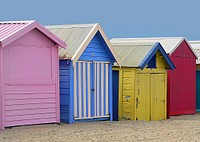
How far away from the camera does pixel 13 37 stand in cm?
1606

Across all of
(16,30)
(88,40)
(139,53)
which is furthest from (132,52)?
(16,30)

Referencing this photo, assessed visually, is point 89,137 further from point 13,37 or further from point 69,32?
point 69,32

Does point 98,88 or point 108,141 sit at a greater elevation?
point 98,88

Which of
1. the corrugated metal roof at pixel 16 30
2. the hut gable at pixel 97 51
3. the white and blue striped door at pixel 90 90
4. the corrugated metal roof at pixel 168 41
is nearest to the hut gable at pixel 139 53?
the hut gable at pixel 97 51

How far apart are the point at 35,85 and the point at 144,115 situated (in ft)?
19.9

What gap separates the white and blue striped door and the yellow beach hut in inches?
55.6

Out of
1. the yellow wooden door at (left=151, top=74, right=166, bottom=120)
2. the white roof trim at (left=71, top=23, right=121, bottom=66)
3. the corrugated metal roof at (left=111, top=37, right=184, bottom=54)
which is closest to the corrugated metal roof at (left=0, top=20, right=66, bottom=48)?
the white roof trim at (left=71, top=23, right=121, bottom=66)

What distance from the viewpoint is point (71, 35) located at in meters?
19.4

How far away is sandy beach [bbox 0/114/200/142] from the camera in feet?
49.3

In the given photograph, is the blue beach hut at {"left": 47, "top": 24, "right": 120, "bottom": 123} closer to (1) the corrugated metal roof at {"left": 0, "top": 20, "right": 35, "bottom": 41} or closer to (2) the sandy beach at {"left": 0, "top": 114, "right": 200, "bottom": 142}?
(2) the sandy beach at {"left": 0, "top": 114, "right": 200, "bottom": 142}

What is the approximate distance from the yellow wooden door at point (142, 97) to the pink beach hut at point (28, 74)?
4337mm

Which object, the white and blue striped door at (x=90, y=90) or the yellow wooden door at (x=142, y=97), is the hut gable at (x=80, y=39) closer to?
the white and blue striped door at (x=90, y=90)

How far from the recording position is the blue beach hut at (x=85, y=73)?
18.5 meters

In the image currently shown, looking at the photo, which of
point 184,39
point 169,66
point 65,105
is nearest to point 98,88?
point 65,105
